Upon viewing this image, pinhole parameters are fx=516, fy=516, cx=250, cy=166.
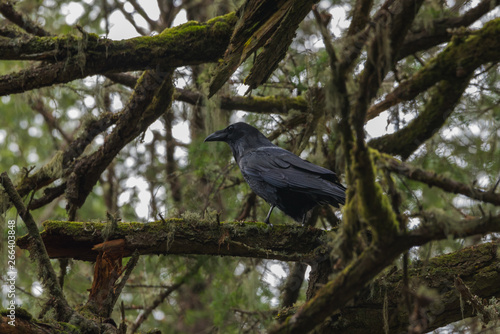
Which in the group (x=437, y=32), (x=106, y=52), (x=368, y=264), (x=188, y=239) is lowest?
(x=368, y=264)

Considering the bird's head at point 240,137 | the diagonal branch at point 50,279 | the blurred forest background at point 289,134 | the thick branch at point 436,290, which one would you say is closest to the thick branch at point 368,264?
the blurred forest background at point 289,134

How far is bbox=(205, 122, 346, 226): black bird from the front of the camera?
5281 millimetres

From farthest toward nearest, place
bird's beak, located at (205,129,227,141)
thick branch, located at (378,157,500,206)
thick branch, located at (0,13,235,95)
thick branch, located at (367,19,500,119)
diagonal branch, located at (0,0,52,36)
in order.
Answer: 1. bird's beak, located at (205,129,227,141)
2. diagonal branch, located at (0,0,52,36)
3. thick branch, located at (0,13,235,95)
4. thick branch, located at (367,19,500,119)
5. thick branch, located at (378,157,500,206)

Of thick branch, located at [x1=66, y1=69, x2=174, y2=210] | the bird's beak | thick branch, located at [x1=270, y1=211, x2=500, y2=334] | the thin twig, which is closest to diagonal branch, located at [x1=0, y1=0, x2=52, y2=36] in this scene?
thick branch, located at [x1=66, y1=69, x2=174, y2=210]

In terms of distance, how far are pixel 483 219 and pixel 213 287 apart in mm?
6195

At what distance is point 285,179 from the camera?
222 inches

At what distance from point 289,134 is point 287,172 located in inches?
68.8

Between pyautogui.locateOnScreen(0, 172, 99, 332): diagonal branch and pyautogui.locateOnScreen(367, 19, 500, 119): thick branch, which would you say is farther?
pyautogui.locateOnScreen(0, 172, 99, 332): diagonal branch

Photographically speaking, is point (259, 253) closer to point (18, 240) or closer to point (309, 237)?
point (309, 237)

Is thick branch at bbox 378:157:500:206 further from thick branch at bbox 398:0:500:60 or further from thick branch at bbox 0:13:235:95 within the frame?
thick branch at bbox 0:13:235:95

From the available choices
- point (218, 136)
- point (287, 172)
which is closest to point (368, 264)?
point (287, 172)

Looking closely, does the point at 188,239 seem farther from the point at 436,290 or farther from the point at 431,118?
the point at 431,118

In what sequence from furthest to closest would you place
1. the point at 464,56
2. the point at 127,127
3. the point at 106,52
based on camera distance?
the point at 127,127 → the point at 106,52 → the point at 464,56

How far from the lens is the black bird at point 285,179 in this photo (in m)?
5.28
